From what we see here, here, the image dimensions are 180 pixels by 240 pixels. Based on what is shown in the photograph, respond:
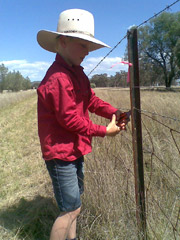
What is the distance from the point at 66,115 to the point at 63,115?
0.02 metres

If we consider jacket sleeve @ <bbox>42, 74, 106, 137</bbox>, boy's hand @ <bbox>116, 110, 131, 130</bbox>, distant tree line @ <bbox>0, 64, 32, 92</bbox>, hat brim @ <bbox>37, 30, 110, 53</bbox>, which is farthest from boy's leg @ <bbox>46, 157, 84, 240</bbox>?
distant tree line @ <bbox>0, 64, 32, 92</bbox>

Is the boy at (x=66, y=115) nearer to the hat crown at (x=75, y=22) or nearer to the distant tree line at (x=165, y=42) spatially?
the hat crown at (x=75, y=22)

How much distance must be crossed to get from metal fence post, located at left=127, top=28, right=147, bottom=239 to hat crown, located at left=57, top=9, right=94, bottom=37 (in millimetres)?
305

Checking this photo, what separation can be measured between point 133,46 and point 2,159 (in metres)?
3.82

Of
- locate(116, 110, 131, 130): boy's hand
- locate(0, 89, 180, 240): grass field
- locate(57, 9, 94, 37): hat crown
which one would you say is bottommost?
locate(0, 89, 180, 240): grass field

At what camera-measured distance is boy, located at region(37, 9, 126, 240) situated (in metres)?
1.35

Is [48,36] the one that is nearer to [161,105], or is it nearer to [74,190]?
[74,190]

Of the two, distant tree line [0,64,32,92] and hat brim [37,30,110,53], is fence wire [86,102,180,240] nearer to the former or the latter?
hat brim [37,30,110,53]

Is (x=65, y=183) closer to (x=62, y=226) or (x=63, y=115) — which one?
Answer: (x=62, y=226)

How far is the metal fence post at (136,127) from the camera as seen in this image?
1.39m

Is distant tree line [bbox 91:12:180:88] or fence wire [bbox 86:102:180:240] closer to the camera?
fence wire [bbox 86:102:180:240]

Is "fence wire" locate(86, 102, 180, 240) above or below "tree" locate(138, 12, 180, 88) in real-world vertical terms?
below

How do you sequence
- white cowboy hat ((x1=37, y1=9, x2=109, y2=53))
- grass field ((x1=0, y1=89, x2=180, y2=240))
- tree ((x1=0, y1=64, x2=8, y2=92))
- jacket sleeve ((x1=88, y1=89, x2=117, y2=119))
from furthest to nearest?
tree ((x1=0, y1=64, x2=8, y2=92)) → jacket sleeve ((x1=88, y1=89, x2=117, y2=119)) → grass field ((x1=0, y1=89, x2=180, y2=240)) → white cowboy hat ((x1=37, y1=9, x2=109, y2=53))

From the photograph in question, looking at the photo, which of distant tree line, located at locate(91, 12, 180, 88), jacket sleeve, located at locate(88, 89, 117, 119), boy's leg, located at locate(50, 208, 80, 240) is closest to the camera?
boy's leg, located at locate(50, 208, 80, 240)
